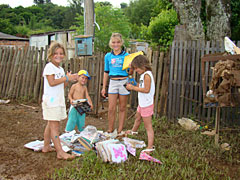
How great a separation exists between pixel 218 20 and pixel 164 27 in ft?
23.3

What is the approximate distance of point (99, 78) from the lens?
646 cm

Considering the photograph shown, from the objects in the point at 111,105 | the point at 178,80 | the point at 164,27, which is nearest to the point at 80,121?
the point at 111,105

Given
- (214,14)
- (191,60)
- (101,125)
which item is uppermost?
(214,14)

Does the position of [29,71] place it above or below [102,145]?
above

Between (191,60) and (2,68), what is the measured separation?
686 centimetres

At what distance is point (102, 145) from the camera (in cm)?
336

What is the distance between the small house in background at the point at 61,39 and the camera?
18203 mm

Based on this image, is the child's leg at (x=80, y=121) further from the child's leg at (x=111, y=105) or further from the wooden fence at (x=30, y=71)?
the wooden fence at (x=30, y=71)

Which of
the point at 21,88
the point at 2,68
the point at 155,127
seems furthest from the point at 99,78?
the point at 2,68

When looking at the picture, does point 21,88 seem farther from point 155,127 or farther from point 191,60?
point 191,60

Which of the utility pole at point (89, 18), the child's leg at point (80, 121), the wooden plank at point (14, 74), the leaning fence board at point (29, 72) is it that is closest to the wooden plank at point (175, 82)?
the child's leg at point (80, 121)

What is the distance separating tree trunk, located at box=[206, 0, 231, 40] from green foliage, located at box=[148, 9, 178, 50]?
5.96 metres

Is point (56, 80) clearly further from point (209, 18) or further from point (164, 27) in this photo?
point (164, 27)

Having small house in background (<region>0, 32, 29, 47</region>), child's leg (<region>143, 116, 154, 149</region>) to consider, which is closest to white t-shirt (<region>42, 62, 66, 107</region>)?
child's leg (<region>143, 116, 154, 149</region>)
